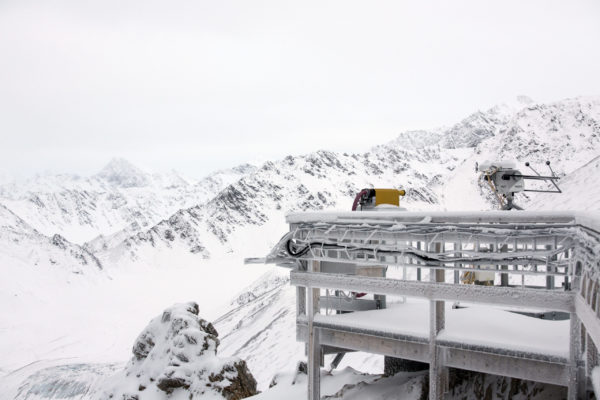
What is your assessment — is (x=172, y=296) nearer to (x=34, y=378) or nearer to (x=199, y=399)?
(x=34, y=378)

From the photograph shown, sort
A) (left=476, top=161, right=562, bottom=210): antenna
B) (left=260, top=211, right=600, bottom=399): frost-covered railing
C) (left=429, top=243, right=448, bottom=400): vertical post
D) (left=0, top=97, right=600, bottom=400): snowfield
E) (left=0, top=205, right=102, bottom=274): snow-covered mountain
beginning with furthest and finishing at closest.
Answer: (left=0, top=205, right=102, bottom=274): snow-covered mountain → (left=0, top=97, right=600, bottom=400): snowfield → (left=476, top=161, right=562, bottom=210): antenna → (left=429, top=243, right=448, bottom=400): vertical post → (left=260, top=211, right=600, bottom=399): frost-covered railing

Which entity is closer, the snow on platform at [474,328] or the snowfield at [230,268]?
the snow on platform at [474,328]

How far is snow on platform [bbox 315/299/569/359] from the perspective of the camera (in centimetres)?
876

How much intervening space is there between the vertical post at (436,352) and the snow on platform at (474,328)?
6.2 inches

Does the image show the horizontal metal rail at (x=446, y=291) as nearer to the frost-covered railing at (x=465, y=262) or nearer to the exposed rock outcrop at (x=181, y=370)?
the frost-covered railing at (x=465, y=262)

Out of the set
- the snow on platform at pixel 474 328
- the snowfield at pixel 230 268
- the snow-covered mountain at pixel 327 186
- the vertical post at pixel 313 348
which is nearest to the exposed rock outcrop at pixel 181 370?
the snowfield at pixel 230 268

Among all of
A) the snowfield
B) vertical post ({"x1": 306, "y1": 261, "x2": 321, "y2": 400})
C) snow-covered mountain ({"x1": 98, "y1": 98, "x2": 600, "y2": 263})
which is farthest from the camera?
snow-covered mountain ({"x1": 98, "y1": 98, "x2": 600, "y2": 263})

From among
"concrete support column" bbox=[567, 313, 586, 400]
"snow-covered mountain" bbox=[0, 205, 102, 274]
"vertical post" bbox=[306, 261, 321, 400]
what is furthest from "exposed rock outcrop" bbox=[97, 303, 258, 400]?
"snow-covered mountain" bbox=[0, 205, 102, 274]

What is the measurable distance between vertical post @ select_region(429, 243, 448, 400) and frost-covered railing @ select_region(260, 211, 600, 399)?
18 millimetres

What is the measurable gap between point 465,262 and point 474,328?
1804 mm

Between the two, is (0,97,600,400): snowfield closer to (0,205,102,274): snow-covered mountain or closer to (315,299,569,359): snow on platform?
(0,205,102,274): snow-covered mountain

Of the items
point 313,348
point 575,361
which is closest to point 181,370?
point 313,348

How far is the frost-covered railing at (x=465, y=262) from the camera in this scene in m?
7.87

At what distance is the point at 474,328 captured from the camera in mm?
9867
